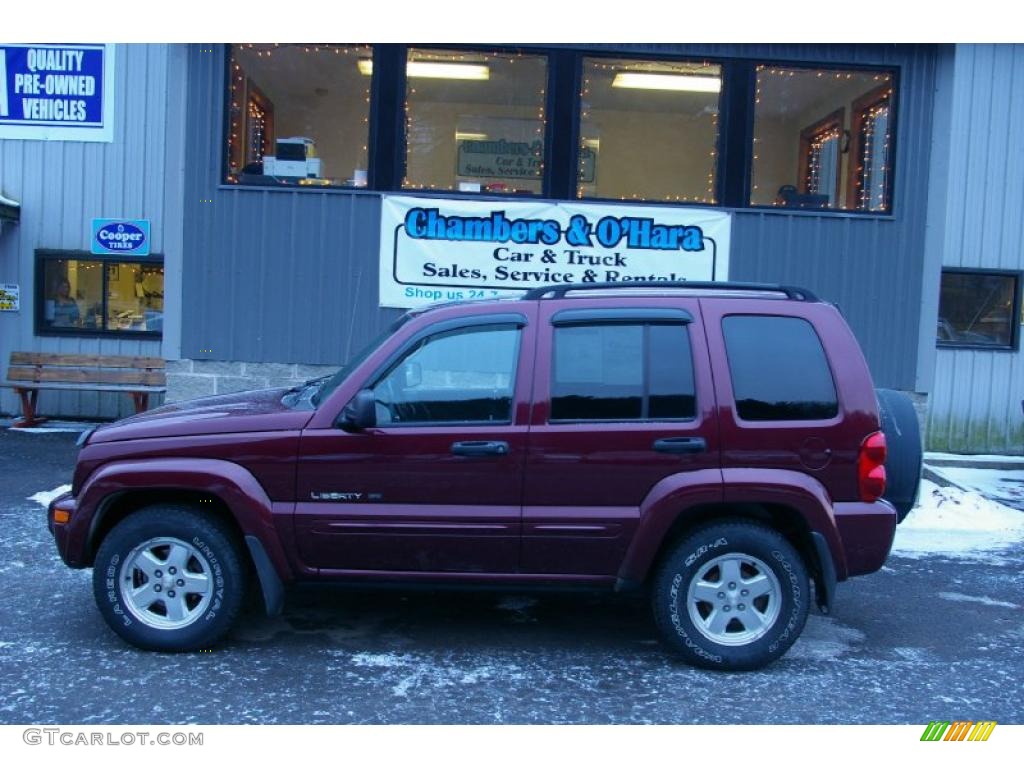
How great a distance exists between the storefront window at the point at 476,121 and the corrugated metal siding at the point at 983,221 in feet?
18.4

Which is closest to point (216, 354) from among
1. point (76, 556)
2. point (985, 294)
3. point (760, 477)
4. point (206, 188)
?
point (206, 188)

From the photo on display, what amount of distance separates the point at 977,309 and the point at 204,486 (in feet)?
35.1

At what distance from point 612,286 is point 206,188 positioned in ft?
18.5

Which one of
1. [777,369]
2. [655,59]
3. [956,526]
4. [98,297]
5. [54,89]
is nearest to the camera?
[777,369]

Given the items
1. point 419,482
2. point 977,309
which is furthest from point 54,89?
point 977,309

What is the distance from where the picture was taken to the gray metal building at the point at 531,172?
9617 millimetres

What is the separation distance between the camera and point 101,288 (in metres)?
13.2

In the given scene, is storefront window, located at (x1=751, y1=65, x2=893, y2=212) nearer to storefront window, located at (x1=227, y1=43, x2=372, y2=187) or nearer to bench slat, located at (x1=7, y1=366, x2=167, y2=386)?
storefront window, located at (x1=227, y1=43, x2=372, y2=187)

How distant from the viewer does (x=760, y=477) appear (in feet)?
16.1

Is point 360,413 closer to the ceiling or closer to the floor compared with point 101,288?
closer to the floor

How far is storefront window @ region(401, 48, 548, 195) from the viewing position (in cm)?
988

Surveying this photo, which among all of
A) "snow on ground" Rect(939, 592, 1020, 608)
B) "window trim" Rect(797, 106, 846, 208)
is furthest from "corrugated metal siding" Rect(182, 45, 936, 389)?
"snow on ground" Rect(939, 592, 1020, 608)

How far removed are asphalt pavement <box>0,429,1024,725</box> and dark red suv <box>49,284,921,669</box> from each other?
278 mm

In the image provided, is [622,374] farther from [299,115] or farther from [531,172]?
[299,115]
